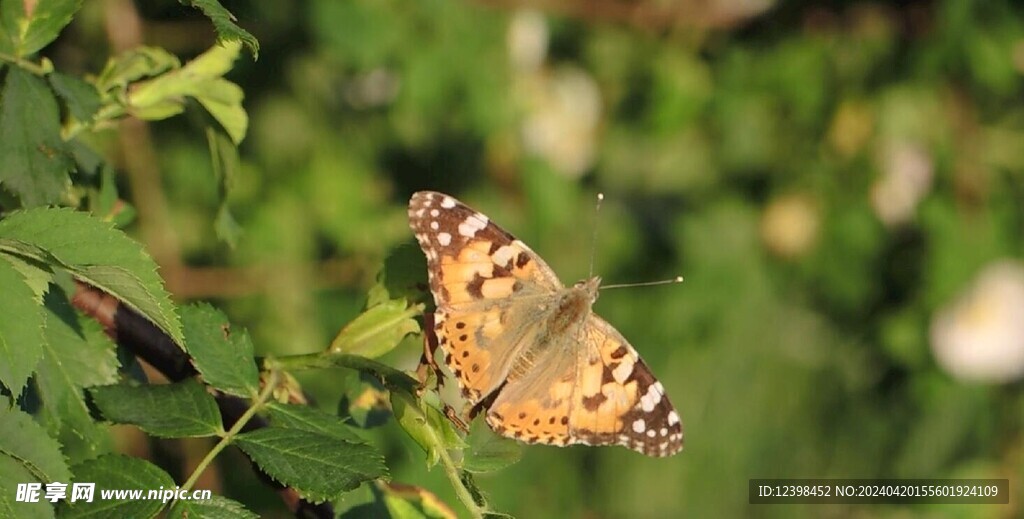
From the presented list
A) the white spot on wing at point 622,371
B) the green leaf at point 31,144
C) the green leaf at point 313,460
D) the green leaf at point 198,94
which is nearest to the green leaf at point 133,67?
the green leaf at point 198,94

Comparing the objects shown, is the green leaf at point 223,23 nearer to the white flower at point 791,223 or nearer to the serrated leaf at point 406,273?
the serrated leaf at point 406,273

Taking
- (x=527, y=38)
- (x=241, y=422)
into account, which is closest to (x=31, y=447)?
(x=241, y=422)

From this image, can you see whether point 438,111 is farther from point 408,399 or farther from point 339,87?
point 408,399

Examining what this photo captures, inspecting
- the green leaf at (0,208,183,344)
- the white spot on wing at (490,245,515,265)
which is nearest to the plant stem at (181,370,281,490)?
the green leaf at (0,208,183,344)

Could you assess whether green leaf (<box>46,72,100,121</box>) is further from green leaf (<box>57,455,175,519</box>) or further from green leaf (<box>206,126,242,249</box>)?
green leaf (<box>57,455,175,519</box>)

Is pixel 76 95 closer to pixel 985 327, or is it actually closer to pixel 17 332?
pixel 17 332

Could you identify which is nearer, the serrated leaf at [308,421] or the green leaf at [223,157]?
the serrated leaf at [308,421]
